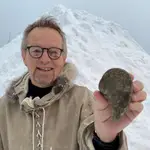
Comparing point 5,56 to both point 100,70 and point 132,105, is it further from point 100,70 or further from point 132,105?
point 132,105

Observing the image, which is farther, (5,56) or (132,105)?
(5,56)

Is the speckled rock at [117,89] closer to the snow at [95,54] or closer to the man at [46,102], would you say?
the man at [46,102]

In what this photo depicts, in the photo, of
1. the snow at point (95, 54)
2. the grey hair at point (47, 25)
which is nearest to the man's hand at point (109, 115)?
the grey hair at point (47, 25)

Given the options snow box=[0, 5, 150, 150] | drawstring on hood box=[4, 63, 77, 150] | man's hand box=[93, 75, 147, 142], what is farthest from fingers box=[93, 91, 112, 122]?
snow box=[0, 5, 150, 150]

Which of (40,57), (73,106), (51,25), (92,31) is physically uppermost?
(92,31)

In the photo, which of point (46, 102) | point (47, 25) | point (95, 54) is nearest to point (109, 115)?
point (46, 102)

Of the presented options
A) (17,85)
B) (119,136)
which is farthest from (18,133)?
(119,136)

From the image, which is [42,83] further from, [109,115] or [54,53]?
[109,115]
